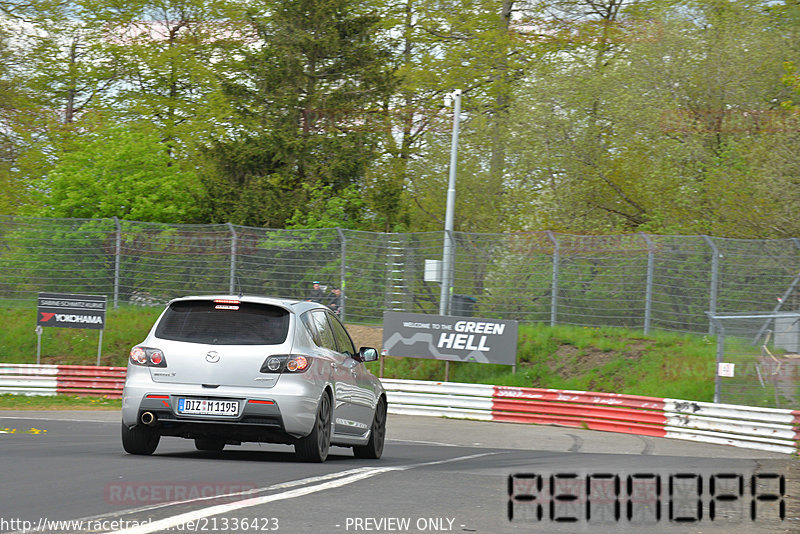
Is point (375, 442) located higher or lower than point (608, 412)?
higher

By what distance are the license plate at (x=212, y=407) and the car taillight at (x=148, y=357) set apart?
19.1 inches

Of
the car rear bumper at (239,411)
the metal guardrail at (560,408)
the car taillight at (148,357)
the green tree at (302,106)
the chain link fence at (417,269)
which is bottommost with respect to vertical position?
the metal guardrail at (560,408)

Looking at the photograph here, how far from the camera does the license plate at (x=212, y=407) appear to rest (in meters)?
10.1

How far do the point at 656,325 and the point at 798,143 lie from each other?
23.0 ft

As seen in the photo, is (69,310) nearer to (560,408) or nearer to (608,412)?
(560,408)

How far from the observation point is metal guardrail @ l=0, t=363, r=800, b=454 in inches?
816

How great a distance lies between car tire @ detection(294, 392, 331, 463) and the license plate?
0.70m

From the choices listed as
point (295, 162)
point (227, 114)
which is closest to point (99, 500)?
point (295, 162)

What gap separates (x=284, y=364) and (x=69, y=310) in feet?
69.4

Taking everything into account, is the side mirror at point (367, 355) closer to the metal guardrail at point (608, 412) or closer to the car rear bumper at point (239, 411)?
the car rear bumper at point (239, 411)

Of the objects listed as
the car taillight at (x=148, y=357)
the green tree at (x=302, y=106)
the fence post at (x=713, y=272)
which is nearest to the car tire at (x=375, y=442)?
the car taillight at (x=148, y=357)

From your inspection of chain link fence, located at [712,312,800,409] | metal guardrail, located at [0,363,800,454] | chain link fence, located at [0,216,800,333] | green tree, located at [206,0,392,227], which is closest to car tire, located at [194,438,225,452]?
metal guardrail, located at [0,363,800,454]

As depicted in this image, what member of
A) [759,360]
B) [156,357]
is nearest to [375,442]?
[156,357]

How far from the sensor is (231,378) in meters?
10.2
